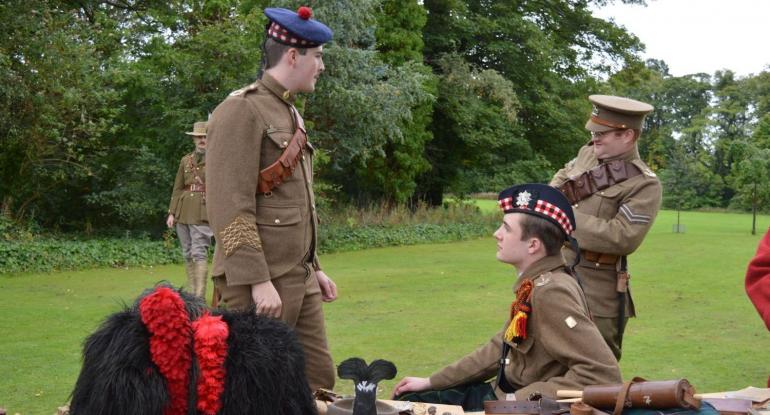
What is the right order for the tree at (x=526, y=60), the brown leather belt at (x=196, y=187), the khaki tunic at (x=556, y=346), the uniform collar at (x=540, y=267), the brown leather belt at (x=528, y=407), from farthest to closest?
the tree at (x=526, y=60), the brown leather belt at (x=196, y=187), the uniform collar at (x=540, y=267), the khaki tunic at (x=556, y=346), the brown leather belt at (x=528, y=407)

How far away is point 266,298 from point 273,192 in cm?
49

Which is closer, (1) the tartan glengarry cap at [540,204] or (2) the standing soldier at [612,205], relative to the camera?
(1) the tartan glengarry cap at [540,204]

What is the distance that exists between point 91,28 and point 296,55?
14318 mm

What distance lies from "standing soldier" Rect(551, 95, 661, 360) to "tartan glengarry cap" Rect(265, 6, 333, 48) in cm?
170

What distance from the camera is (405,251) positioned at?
19.2m

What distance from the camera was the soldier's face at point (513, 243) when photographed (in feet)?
12.4

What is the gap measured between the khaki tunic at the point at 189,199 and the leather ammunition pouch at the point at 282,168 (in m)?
6.62

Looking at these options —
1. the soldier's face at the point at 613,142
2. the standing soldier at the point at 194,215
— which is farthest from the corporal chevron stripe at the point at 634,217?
the standing soldier at the point at 194,215

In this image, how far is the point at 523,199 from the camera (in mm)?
3805

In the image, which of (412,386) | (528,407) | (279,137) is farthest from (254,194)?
(528,407)

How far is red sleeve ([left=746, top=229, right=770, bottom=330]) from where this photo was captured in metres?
3.64

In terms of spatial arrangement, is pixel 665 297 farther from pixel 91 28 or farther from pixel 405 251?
pixel 91 28

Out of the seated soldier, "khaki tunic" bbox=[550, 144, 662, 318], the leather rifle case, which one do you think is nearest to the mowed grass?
"khaki tunic" bbox=[550, 144, 662, 318]

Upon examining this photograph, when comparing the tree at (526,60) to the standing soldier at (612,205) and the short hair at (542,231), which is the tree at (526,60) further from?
the short hair at (542,231)
